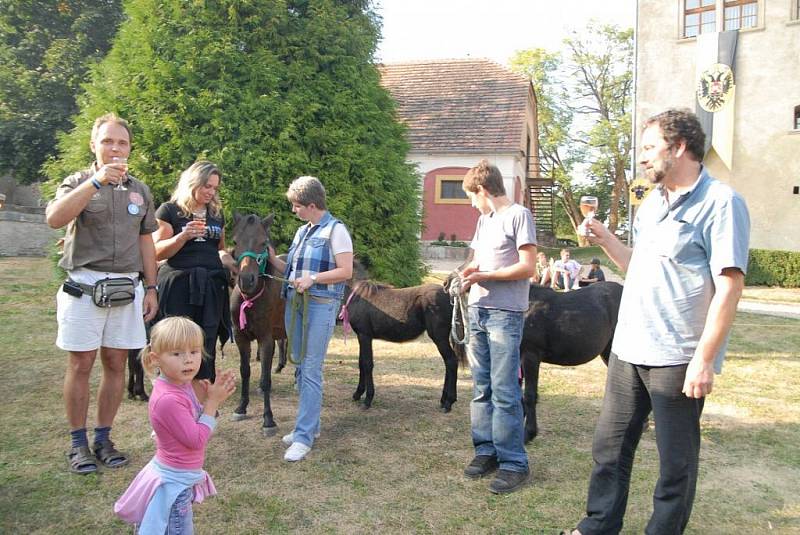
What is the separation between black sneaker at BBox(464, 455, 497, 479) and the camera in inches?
154

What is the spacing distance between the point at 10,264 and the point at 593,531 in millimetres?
18738

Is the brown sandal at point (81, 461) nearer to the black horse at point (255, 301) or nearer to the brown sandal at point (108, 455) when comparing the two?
the brown sandal at point (108, 455)

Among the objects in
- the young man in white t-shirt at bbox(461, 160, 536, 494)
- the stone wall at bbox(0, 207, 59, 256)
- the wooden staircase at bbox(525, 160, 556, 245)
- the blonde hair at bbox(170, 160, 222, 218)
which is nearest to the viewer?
the young man in white t-shirt at bbox(461, 160, 536, 494)

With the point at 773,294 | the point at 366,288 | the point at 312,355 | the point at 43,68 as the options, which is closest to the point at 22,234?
the point at 43,68

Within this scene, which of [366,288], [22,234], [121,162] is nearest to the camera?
[121,162]

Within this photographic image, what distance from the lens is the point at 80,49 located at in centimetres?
1838

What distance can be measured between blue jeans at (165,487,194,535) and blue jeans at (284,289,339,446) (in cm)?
169

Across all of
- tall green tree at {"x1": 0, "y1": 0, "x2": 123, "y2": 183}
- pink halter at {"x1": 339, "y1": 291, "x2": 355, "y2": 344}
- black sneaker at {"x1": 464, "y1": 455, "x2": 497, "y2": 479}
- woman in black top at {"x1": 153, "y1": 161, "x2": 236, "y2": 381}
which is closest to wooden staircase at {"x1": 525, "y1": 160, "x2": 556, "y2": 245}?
tall green tree at {"x1": 0, "y1": 0, "x2": 123, "y2": 183}

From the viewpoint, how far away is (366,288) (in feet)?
19.5

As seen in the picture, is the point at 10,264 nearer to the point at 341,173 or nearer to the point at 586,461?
the point at 341,173

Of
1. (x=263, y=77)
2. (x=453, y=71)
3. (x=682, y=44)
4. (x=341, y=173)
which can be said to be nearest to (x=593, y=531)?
(x=341, y=173)

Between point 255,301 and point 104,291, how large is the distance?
5.11 feet

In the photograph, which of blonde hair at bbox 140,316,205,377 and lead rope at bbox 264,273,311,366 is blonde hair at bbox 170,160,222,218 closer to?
lead rope at bbox 264,273,311,366

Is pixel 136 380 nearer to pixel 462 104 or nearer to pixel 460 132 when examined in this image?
pixel 460 132
